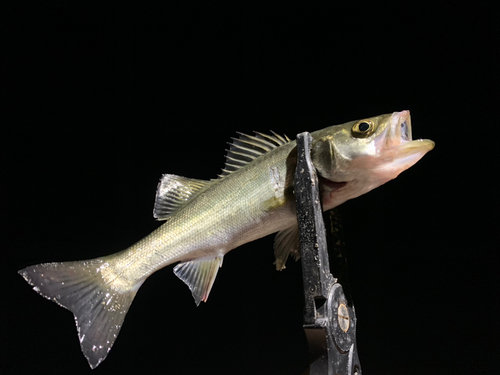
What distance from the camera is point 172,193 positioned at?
52.5 inches

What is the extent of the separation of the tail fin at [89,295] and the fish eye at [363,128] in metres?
0.77

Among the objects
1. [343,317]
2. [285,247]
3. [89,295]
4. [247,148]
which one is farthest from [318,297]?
[89,295]

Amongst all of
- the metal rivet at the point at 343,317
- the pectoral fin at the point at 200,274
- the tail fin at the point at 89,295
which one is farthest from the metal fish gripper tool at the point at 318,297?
the tail fin at the point at 89,295

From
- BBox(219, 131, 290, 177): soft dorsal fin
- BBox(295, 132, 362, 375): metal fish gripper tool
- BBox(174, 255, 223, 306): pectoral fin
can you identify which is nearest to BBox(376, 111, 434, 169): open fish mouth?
BBox(295, 132, 362, 375): metal fish gripper tool

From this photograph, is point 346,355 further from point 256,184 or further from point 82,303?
point 82,303

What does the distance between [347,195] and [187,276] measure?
1.73 ft

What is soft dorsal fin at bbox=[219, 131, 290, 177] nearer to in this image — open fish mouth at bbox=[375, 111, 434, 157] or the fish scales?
the fish scales

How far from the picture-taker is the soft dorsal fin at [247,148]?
124cm

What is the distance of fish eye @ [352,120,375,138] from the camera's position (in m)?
1.01

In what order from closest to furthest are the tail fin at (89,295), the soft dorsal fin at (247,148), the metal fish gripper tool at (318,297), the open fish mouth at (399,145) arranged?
the metal fish gripper tool at (318,297), the open fish mouth at (399,145), the tail fin at (89,295), the soft dorsal fin at (247,148)

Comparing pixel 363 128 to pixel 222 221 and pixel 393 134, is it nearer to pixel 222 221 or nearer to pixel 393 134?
pixel 393 134

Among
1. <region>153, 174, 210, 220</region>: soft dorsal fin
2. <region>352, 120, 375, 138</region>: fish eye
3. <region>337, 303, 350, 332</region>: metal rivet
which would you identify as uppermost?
<region>352, 120, 375, 138</region>: fish eye

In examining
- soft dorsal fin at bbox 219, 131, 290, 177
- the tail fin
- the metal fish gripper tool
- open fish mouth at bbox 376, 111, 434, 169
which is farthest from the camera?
soft dorsal fin at bbox 219, 131, 290, 177

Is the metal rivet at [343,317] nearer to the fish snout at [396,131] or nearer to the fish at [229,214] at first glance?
the fish at [229,214]
